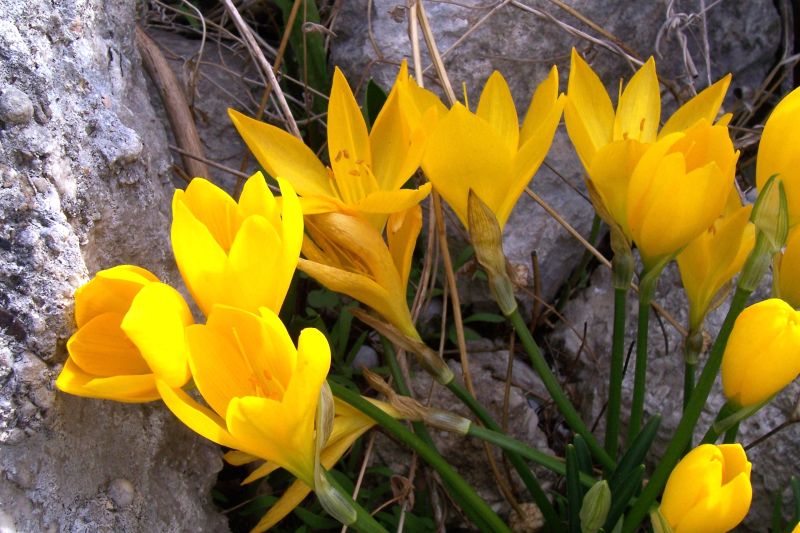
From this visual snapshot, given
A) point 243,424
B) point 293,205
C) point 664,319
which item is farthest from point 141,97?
point 664,319

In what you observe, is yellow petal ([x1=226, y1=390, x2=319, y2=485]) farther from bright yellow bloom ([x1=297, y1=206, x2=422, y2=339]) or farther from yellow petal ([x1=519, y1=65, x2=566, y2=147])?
yellow petal ([x1=519, y1=65, x2=566, y2=147])

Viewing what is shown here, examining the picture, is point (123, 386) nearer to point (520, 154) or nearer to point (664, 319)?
point (520, 154)

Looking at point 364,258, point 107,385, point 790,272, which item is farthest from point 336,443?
point 790,272

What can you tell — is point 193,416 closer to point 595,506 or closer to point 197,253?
point 197,253

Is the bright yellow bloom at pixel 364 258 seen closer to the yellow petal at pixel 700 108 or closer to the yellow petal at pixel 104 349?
the yellow petal at pixel 104 349

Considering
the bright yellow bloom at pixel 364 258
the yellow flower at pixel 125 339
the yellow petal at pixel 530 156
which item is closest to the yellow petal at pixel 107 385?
the yellow flower at pixel 125 339

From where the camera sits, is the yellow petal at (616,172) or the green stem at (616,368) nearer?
the yellow petal at (616,172)

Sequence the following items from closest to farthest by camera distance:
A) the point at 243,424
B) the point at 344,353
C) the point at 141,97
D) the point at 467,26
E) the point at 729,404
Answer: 1. the point at 243,424
2. the point at 729,404
3. the point at 141,97
4. the point at 344,353
5. the point at 467,26
